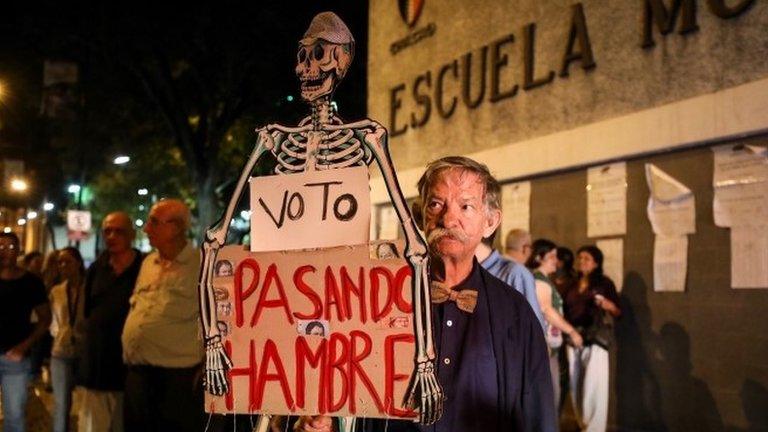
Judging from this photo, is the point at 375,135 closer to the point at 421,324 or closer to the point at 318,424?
the point at 421,324

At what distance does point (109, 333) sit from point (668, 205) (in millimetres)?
5070

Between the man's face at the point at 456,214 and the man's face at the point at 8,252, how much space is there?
5.27 meters

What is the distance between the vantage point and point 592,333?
27.6ft

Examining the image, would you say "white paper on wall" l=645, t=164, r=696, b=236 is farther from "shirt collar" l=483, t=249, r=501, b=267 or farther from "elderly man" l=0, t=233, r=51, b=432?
"elderly man" l=0, t=233, r=51, b=432

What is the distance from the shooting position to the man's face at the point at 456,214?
297 centimetres

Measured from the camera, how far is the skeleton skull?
10.1ft

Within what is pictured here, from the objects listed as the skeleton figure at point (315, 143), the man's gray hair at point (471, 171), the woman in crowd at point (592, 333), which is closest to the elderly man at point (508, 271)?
the man's gray hair at point (471, 171)

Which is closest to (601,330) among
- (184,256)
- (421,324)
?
(184,256)

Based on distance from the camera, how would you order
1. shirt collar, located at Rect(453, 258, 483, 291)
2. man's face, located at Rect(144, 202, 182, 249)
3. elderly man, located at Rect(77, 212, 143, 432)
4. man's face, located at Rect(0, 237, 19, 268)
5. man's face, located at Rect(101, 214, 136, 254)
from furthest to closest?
man's face, located at Rect(0, 237, 19, 268) → man's face, located at Rect(101, 214, 136, 254) → elderly man, located at Rect(77, 212, 143, 432) → man's face, located at Rect(144, 202, 182, 249) → shirt collar, located at Rect(453, 258, 483, 291)

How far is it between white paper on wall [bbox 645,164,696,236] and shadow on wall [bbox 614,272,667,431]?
63 centimetres

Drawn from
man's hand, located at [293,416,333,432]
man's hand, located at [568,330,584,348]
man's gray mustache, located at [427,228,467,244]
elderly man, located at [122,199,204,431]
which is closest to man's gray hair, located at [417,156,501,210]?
man's gray mustache, located at [427,228,467,244]

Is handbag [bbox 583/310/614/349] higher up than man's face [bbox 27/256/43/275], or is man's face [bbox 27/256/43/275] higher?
man's face [bbox 27/256/43/275]

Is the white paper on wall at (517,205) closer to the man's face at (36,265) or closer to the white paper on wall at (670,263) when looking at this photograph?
the white paper on wall at (670,263)

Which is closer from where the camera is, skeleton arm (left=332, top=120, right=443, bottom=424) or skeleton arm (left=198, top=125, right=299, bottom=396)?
skeleton arm (left=332, top=120, right=443, bottom=424)
